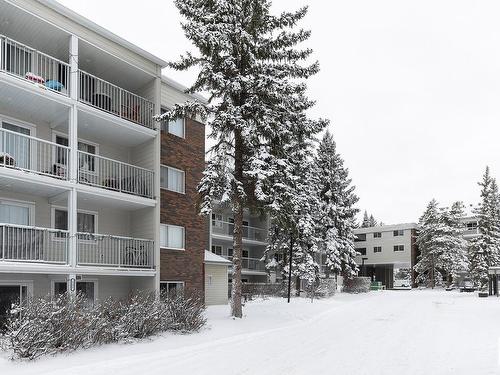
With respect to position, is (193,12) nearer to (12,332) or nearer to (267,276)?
(12,332)

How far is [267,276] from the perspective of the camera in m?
42.6

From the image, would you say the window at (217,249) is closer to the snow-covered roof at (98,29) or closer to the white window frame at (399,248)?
the snow-covered roof at (98,29)

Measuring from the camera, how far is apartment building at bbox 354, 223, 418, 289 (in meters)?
66.8

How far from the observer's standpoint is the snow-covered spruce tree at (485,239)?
46781 millimetres

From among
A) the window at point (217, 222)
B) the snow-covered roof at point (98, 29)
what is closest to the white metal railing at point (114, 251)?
the snow-covered roof at point (98, 29)

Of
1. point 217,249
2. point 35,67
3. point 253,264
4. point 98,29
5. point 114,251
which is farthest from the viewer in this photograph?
point 253,264

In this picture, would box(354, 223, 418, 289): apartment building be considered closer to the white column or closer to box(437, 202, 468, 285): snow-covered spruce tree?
box(437, 202, 468, 285): snow-covered spruce tree

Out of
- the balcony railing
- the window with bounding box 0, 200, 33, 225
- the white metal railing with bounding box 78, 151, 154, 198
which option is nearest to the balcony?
the white metal railing with bounding box 78, 151, 154, 198

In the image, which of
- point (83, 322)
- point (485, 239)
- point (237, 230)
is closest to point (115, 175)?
point (237, 230)

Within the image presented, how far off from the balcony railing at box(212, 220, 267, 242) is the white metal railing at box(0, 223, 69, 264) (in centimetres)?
2175

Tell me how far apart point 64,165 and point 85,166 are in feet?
4.83

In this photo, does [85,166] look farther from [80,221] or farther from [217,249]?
[217,249]

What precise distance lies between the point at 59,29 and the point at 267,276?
31.3 metres

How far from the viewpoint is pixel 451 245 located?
5744 centimetres
